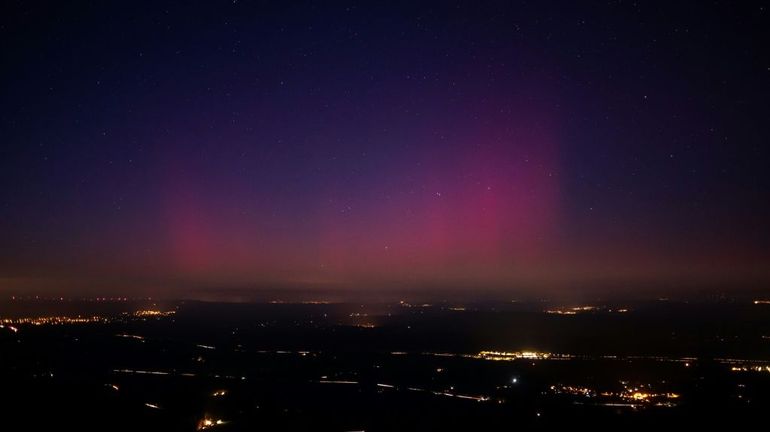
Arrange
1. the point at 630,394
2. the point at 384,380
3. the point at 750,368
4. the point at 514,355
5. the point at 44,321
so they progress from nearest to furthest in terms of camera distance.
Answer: the point at 630,394 → the point at 384,380 → the point at 750,368 → the point at 514,355 → the point at 44,321

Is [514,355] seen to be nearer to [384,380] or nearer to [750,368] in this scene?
[750,368]

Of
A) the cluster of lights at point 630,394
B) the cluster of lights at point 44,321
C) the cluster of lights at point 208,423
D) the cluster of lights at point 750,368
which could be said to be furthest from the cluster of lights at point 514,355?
the cluster of lights at point 44,321

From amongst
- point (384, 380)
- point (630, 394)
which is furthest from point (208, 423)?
point (630, 394)

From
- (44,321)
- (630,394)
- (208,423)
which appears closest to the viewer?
(208,423)

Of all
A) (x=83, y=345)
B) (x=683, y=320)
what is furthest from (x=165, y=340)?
(x=683, y=320)

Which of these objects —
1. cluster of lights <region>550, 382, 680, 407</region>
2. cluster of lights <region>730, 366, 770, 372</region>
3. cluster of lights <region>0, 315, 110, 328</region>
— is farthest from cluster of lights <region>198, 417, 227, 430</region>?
cluster of lights <region>0, 315, 110, 328</region>

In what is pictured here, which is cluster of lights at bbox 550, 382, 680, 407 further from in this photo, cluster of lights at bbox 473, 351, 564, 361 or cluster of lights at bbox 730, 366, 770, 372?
cluster of lights at bbox 473, 351, 564, 361

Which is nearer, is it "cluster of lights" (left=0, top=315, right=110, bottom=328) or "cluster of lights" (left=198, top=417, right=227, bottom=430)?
"cluster of lights" (left=198, top=417, right=227, bottom=430)

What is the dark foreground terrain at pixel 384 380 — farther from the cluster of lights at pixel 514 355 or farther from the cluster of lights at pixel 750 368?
the cluster of lights at pixel 514 355
